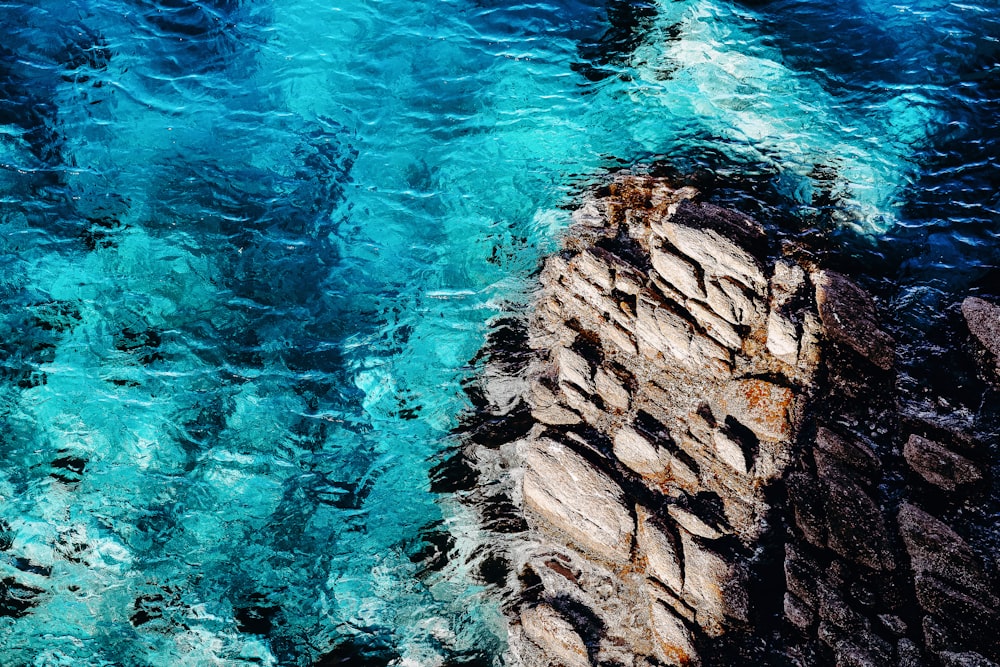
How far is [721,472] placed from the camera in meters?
9.02

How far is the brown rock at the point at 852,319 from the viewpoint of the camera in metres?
9.82

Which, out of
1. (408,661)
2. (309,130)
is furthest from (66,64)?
(408,661)

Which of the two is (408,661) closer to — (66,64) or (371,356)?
(371,356)

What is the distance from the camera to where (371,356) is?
37.3ft

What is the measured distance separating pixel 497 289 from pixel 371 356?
8.49ft

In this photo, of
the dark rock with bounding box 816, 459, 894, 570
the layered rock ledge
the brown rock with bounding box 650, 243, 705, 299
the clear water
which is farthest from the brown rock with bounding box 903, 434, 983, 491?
the brown rock with bounding box 650, 243, 705, 299

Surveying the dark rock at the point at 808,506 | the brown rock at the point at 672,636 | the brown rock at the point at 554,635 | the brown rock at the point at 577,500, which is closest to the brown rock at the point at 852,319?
the dark rock at the point at 808,506

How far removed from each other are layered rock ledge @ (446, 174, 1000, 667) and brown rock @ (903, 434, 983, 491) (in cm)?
2

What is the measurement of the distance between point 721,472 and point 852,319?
11.2 ft

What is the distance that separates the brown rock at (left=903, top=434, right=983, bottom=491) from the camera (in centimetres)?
843

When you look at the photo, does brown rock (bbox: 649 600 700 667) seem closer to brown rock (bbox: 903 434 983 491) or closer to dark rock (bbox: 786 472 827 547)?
dark rock (bbox: 786 472 827 547)

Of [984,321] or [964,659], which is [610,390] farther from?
[984,321]

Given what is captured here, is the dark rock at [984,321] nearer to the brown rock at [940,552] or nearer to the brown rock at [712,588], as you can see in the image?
the brown rock at [940,552]

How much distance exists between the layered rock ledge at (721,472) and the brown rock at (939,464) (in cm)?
2
